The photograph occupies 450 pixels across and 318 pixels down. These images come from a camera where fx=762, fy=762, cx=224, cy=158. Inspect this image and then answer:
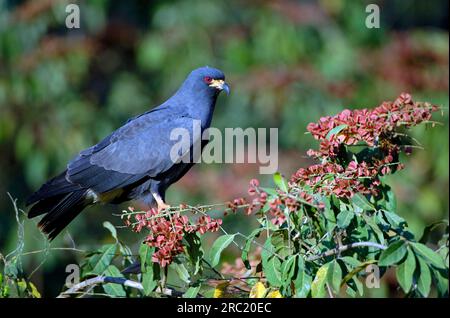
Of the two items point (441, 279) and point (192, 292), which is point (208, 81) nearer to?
point (192, 292)

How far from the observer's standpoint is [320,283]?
3.10 m

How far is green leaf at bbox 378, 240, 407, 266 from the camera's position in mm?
2979

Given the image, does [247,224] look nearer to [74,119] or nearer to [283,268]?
[74,119]

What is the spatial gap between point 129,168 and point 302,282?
2.12 m

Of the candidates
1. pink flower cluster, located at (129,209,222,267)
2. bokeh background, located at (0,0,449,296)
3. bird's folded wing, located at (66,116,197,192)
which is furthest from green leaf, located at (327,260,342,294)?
bokeh background, located at (0,0,449,296)

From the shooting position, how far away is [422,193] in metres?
8.76

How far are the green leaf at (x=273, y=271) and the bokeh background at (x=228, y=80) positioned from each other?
→ 538 centimetres

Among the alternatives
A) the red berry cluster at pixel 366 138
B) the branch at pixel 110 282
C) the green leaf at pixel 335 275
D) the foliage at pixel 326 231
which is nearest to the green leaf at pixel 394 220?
the foliage at pixel 326 231

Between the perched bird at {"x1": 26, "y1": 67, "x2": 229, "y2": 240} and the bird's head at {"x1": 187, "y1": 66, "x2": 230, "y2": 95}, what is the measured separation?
0.45 feet

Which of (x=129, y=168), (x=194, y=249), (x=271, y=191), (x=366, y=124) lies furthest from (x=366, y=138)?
(x=129, y=168)

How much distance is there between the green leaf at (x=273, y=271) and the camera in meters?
3.24

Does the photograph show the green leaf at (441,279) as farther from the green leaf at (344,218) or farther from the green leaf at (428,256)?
the green leaf at (344,218)

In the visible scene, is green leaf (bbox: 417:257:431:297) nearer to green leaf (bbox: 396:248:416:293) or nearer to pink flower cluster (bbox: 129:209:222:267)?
green leaf (bbox: 396:248:416:293)

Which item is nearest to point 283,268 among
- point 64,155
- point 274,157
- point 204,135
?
point 204,135
